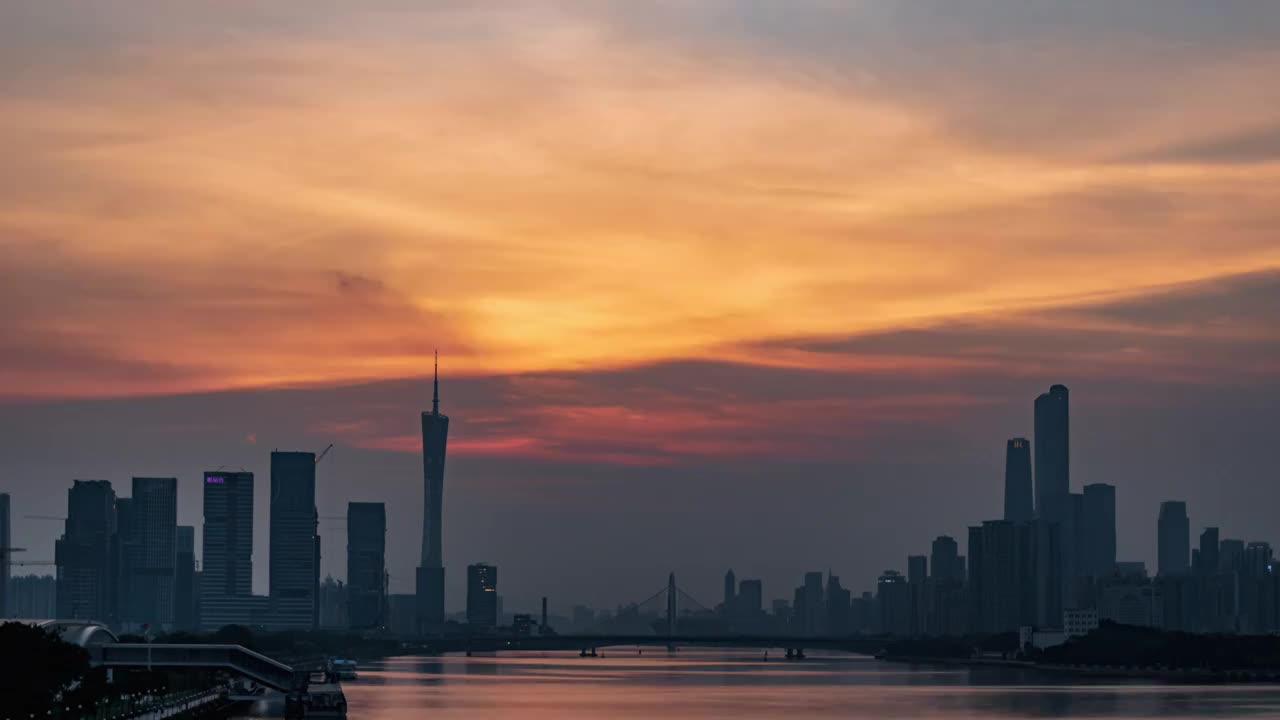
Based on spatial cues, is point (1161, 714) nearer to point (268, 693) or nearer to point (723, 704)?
point (723, 704)

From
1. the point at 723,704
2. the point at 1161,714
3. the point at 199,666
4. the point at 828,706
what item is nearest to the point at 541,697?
the point at 723,704

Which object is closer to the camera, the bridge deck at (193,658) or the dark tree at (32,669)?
the dark tree at (32,669)

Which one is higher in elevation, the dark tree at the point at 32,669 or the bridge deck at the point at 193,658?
the dark tree at the point at 32,669

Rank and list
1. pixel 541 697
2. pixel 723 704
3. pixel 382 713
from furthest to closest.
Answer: pixel 541 697 < pixel 723 704 < pixel 382 713

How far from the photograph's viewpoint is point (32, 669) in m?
98.1

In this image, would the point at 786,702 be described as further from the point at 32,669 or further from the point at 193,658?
the point at 32,669

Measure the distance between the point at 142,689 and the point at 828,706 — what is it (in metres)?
57.3

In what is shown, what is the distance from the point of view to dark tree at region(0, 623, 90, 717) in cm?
9119

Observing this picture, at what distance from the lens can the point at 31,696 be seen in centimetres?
9212

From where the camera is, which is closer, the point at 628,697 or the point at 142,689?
the point at 142,689

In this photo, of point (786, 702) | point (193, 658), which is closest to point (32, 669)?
point (193, 658)

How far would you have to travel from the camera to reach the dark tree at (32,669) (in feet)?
299

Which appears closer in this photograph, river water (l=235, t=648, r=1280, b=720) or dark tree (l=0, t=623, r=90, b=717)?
dark tree (l=0, t=623, r=90, b=717)

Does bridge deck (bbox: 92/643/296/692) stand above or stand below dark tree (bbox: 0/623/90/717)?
below
